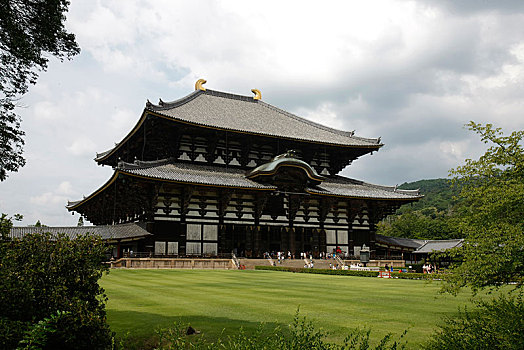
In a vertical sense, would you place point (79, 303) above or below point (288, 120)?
below

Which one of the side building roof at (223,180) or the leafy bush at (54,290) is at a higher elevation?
the side building roof at (223,180)

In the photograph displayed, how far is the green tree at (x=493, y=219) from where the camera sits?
345 inches

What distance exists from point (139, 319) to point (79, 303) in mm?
4456

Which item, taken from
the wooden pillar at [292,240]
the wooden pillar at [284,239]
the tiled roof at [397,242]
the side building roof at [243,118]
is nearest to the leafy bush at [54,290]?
the side building roof at [243,118]

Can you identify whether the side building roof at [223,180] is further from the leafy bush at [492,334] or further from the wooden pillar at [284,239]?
the leafy bush at [492,334]

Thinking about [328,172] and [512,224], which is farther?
[328,172]

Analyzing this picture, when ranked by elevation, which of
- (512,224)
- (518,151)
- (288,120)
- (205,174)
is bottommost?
(512,224)

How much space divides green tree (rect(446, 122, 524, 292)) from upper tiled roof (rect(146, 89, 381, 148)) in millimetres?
34236

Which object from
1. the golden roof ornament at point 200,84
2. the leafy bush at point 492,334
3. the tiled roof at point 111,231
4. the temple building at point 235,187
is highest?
the golden roof ornament at point 200,84

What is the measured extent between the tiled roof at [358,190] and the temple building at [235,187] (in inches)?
5.6

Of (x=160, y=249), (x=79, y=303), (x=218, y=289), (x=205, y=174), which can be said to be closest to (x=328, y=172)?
(x=205, y=174)

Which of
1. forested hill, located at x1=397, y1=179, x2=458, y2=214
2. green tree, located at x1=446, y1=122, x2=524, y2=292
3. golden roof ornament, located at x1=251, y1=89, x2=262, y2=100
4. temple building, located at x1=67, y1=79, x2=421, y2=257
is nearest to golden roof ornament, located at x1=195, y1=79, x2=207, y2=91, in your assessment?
temple building, located at x1=67, y1=79, x2=421, y2=257

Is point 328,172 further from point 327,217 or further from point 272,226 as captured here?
point 272,226

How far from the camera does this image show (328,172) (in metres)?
54.4
